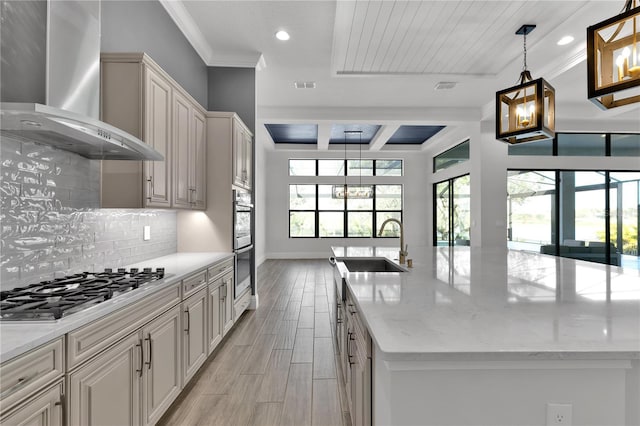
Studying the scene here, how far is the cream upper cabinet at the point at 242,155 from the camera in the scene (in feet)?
12.0

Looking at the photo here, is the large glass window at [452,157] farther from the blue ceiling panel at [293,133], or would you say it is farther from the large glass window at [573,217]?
the blue ceiling panel at [293,133]

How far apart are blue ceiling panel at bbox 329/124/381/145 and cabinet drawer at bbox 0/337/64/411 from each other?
6.45 metres

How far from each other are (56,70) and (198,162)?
170 centimetres

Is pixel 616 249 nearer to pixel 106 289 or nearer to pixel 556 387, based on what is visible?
pixel 556 387

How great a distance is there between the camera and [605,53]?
182cm

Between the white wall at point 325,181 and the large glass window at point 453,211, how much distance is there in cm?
53

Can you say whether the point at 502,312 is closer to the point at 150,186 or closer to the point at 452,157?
the point at 150,186

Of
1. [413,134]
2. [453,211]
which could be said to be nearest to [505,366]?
[453,211]

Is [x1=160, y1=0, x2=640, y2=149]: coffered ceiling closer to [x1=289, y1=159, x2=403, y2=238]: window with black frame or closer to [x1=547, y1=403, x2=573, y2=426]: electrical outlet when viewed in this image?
[x1=547, y1=403, x2=573, y2=426]: electrical outlet

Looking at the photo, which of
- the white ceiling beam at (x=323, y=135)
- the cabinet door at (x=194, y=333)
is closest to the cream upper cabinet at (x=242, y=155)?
the cabinet door at (x=194, y=333)

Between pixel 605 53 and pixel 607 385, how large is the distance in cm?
178

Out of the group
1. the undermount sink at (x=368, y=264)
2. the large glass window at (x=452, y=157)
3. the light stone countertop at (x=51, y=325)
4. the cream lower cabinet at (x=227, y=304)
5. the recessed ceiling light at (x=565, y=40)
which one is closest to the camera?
the light stone countertop at (x=51, y=325)

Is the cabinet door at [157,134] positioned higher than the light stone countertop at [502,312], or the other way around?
the cabinet door at [157,134]

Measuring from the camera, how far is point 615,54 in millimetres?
1777
